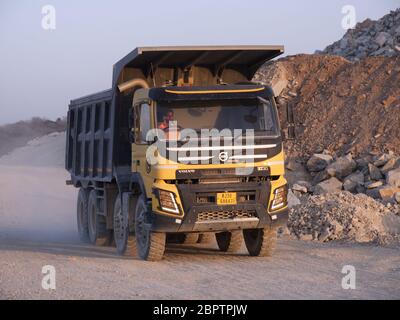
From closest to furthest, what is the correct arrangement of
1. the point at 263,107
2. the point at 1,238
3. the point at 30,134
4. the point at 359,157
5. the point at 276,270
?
the point at 276,270
the point at 263,107
the point at 1,238
the point at 359,157
the point at 30,134

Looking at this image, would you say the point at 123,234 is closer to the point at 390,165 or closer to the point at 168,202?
the point at 168,202

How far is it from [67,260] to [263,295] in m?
4.75

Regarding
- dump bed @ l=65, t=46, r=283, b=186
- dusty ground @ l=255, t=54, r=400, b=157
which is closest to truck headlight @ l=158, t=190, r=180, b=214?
dump bed @ l=65, t=46, r=283, b=186

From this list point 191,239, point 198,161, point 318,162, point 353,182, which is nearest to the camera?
point 198,161

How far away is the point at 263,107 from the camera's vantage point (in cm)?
1298

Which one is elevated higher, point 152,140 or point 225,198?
point 152,140

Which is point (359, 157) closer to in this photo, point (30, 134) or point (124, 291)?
point (124, 291)

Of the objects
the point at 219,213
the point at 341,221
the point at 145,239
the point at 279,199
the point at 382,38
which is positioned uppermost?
the point at 382,38

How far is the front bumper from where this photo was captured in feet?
40.9

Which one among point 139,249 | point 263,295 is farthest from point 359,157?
point 263,295

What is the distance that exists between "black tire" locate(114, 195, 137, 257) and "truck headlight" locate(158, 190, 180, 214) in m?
1.76

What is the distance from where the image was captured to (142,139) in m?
12.9

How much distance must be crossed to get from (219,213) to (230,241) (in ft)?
7.79

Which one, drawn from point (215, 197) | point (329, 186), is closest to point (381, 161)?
point (329, 186)
